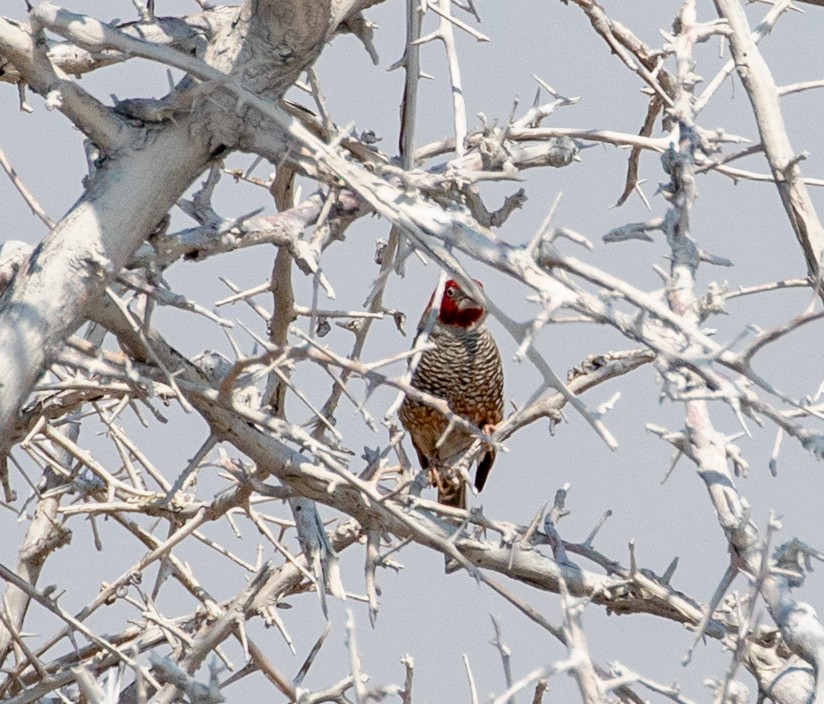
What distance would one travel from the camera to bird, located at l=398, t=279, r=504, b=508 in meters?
6.53

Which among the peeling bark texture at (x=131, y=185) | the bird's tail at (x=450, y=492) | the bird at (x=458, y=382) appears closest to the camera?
the peeling bark texture at (x=131, y=185)

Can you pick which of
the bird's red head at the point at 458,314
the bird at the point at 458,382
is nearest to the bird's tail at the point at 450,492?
the bird at the point at 458,382

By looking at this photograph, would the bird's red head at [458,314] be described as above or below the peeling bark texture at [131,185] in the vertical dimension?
above

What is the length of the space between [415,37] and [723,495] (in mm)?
1248

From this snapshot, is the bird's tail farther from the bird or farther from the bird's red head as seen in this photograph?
the bird's red head

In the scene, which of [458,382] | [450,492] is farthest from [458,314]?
[450,492]

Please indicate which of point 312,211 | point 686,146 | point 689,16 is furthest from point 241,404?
point 689,16

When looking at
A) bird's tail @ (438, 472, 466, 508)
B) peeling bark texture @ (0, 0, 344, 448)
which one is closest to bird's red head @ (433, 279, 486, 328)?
bird's tail @ (438, 472, 466, 508)

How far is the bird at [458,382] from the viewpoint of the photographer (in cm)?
653

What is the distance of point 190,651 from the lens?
3295 millimetres

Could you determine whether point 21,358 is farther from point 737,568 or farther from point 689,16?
point 689,16

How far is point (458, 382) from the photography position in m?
6.63

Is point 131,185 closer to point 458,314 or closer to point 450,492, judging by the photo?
point 450,492

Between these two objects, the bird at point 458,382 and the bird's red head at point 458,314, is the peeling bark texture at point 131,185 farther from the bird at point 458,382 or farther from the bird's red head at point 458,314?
the bird's red head at point 458,314
